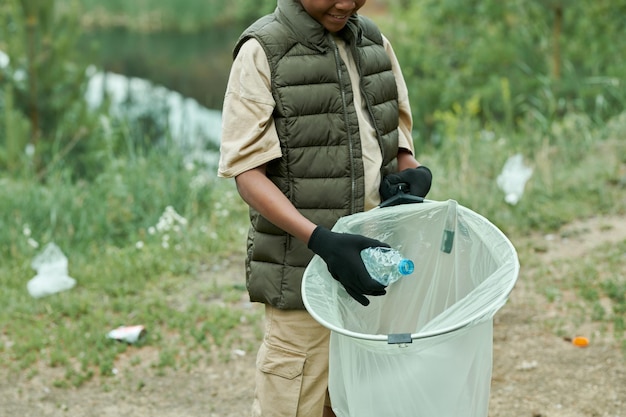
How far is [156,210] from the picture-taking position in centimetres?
498

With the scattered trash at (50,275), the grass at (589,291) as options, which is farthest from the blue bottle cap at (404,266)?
the scattered trash at (50,275)

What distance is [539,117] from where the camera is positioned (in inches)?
249

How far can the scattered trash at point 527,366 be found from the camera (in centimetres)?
336

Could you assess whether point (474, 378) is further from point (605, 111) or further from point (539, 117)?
point (605, 111)

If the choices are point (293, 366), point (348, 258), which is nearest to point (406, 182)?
point (348, 258)

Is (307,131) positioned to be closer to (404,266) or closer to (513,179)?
(404,266)

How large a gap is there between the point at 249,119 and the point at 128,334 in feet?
6.13

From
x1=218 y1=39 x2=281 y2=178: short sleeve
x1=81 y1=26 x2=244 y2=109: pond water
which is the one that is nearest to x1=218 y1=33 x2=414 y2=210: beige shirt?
x1=218 y1=39 x2=281 y2=178: short sleeve

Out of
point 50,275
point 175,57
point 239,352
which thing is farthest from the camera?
point 175,57

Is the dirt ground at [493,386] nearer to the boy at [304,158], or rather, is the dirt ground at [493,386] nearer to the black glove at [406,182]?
the boy at [304,158]

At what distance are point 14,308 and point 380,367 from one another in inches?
98.8

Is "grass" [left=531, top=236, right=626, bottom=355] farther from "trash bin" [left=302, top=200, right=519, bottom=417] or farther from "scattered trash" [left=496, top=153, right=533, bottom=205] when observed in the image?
"trash bin" [left=302, top=200, right=519, bottom=417]

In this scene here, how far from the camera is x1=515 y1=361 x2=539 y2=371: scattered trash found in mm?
3359

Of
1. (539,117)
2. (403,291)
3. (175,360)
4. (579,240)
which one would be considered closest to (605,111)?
(539,117)
